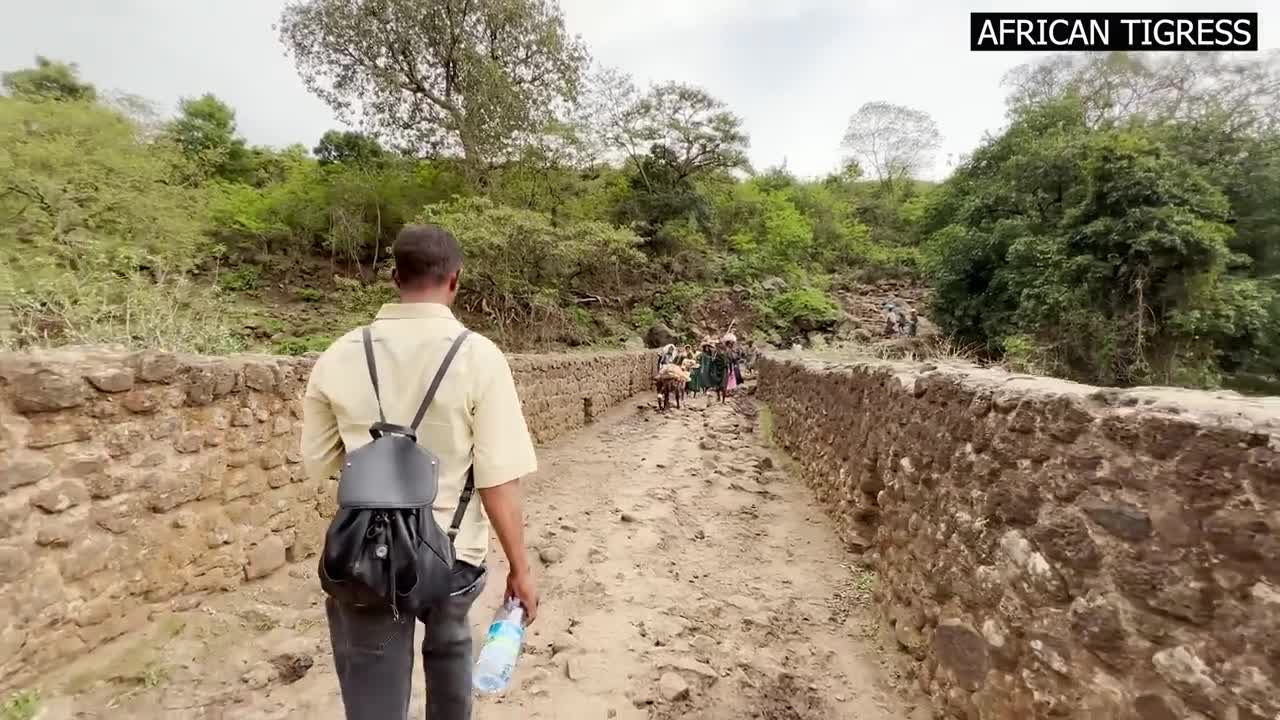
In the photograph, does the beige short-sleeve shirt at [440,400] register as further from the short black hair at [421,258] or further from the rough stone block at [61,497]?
the rough stone block at [61,497]

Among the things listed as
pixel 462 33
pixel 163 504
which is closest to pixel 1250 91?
pixel 462 33

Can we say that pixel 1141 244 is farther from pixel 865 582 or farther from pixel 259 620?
pixel 259 620

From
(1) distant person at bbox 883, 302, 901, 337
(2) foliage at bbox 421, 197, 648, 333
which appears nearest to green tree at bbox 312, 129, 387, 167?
(2) foliage at bbox 421, 197, 648, 333

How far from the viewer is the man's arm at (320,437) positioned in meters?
1.76

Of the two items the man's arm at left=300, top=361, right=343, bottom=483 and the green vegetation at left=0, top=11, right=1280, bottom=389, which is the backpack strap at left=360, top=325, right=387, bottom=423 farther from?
the green vegetation at left=0, top=11, right=1280, bottom=389

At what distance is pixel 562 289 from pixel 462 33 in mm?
9051

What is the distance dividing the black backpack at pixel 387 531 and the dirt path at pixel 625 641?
156cm

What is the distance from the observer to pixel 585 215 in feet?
67.4

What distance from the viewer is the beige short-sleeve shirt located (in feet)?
5.44

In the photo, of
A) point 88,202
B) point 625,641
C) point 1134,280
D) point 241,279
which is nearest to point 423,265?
point 625,641

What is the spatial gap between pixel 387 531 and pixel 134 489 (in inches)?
101

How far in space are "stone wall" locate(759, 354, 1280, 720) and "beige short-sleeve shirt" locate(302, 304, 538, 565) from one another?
1.72 m

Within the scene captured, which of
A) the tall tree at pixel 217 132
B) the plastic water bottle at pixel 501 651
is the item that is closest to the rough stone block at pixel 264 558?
the plastic water bottle at pixel 501 651

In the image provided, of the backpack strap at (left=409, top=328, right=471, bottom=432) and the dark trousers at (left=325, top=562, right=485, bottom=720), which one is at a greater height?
the backpack strap at (left=409, top=328, right=471, bottom=432)
